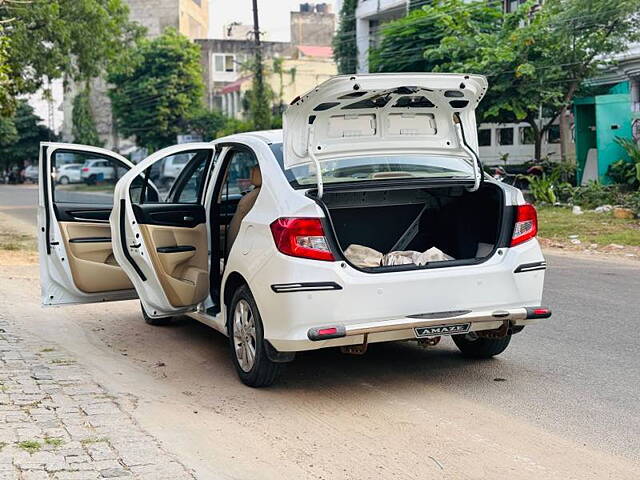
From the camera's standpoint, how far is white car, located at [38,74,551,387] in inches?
232

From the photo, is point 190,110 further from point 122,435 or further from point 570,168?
point 122,435

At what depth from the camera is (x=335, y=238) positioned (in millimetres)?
5941

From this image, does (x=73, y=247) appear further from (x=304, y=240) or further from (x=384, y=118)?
(x=384, y=118)

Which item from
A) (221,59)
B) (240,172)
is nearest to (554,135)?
(240,172)

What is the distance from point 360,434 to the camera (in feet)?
17.6

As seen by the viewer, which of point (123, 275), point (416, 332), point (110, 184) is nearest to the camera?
point (416, 332)

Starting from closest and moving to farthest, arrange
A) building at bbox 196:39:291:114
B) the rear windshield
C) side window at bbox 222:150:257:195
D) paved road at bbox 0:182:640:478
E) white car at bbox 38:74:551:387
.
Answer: paved road at bbox 0:182:640:478
white car at bbox 38:74:551:387
the rear windshield
side window at bbox 222:150:257:195
building at bbox 196:39:291:114

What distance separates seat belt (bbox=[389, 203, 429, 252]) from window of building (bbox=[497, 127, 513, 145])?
77.7 feet

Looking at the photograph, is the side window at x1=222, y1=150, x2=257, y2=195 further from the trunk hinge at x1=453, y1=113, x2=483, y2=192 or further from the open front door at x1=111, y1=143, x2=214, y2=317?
the trunk hinge at x1=453, y1=113, x2=483, y2=192

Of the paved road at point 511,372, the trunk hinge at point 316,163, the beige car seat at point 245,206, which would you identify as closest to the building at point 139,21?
the paved road at point 511,372

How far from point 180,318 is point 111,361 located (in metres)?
1.83

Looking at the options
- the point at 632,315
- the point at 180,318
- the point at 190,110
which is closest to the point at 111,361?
the point at 180,318

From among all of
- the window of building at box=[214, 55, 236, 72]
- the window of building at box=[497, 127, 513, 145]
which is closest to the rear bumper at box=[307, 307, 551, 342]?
the window of building at box=[497, 127, 513, 145]

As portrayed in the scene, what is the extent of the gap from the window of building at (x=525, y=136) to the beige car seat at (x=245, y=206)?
931 inches
